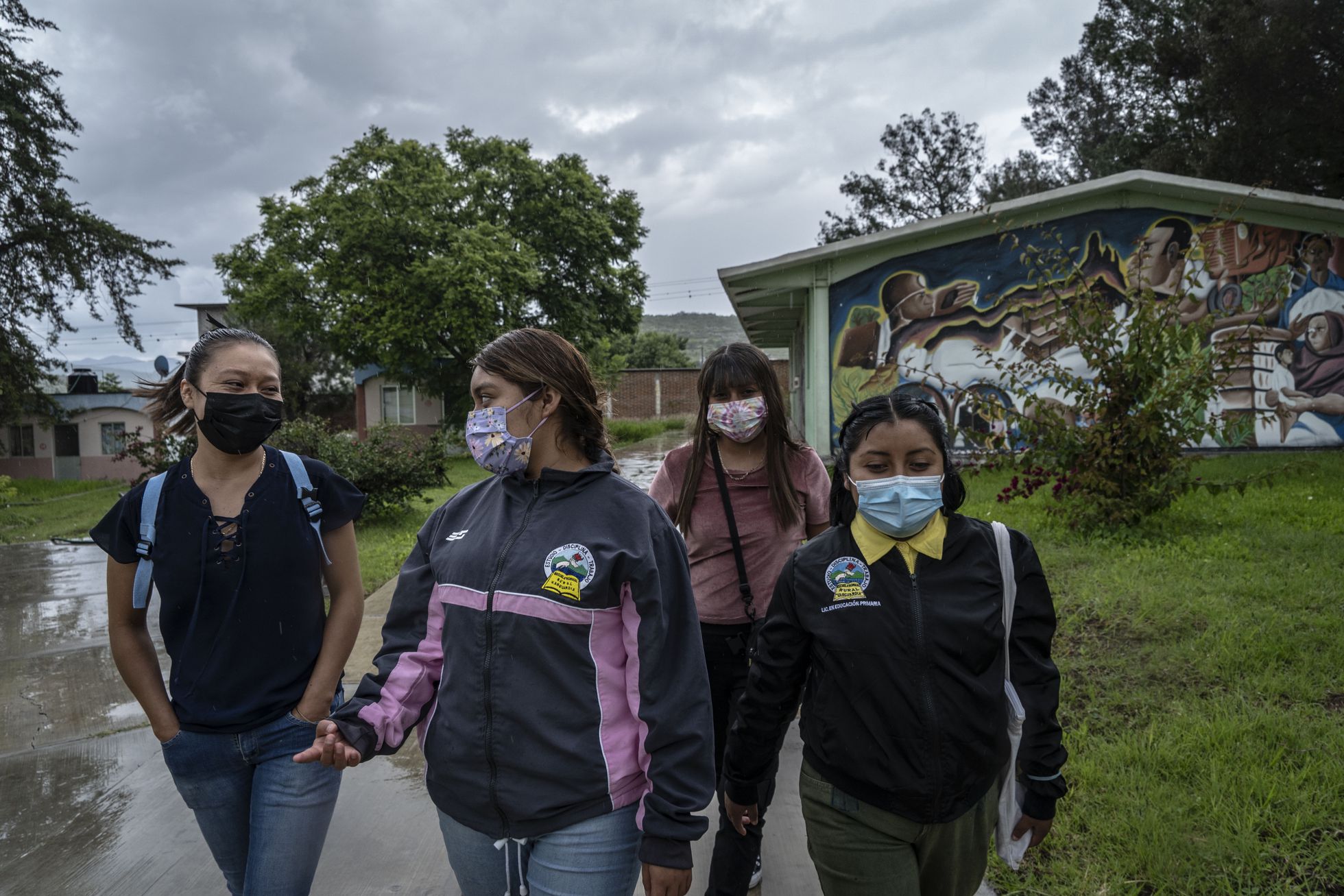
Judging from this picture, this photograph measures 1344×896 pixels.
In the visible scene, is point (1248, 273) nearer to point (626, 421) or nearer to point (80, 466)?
point (626, 421)

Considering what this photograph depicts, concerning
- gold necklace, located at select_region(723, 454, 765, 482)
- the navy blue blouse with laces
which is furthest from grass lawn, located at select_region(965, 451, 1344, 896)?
the navy blue blouse with laces

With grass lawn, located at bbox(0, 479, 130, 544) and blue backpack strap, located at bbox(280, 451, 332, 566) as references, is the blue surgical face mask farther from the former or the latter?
grass lawn, located at bbox(0, 479, 130, 544)

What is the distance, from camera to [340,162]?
26203mm

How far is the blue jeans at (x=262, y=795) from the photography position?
87.7 inches

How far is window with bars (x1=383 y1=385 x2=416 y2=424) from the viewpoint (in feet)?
107

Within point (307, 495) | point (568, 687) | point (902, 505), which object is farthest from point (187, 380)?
point (902, 505)

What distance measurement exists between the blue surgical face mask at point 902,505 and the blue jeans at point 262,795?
156 cm

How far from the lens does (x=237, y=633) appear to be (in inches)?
89.2

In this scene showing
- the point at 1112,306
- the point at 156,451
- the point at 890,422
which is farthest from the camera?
the point at 1112,306

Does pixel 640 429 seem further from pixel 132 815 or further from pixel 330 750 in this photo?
pixel 330 750

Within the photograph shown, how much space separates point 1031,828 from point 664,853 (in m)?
0.94

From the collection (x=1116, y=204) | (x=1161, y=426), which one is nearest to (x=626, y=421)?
(x=1116, y=204)

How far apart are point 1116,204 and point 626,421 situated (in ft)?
76.8

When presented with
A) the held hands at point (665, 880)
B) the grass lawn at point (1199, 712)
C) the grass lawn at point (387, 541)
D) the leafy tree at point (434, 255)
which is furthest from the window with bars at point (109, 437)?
the held hands at point (665, 880)
